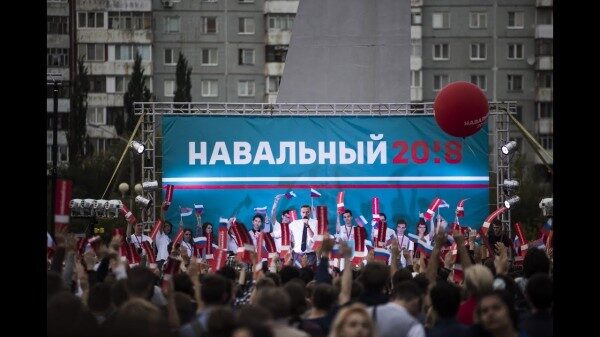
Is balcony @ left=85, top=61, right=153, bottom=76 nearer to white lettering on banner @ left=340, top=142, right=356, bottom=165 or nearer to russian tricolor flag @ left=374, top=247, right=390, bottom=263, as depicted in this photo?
white lettering on banner @ left=340, top=142, right=356, bottom=165

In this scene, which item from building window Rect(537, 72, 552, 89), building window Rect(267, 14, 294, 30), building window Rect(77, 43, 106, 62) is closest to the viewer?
building window Rect(267, 14, 294, 30)

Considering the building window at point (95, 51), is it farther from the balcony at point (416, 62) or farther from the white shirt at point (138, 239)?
the white shirt at point (138, 239)

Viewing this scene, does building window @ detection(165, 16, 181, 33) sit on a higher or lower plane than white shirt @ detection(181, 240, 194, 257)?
higher

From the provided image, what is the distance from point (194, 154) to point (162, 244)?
117 inches

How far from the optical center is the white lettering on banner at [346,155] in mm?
27406

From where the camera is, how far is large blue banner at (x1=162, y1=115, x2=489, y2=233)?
27.1m

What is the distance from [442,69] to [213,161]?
60.9 metres

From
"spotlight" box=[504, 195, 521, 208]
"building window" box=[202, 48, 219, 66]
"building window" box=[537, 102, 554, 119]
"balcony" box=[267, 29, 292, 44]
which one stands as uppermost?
"balcony" box=[267, 29, 292, 44]

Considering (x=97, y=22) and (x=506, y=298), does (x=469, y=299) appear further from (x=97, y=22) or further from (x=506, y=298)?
(x=97, y=22)

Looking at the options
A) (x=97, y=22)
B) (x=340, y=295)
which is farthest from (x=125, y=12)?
(x=340, y=295)

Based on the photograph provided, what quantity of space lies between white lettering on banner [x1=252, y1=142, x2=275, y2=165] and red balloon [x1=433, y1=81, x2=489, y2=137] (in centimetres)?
484

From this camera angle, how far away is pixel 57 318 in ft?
31.9

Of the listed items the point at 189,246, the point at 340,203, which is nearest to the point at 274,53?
the point at 340,203

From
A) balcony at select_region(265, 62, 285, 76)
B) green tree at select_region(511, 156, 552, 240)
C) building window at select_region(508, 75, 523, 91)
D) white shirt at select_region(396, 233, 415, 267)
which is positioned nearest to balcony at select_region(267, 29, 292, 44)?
balcony at select_region(265, 62, 285, 76)
